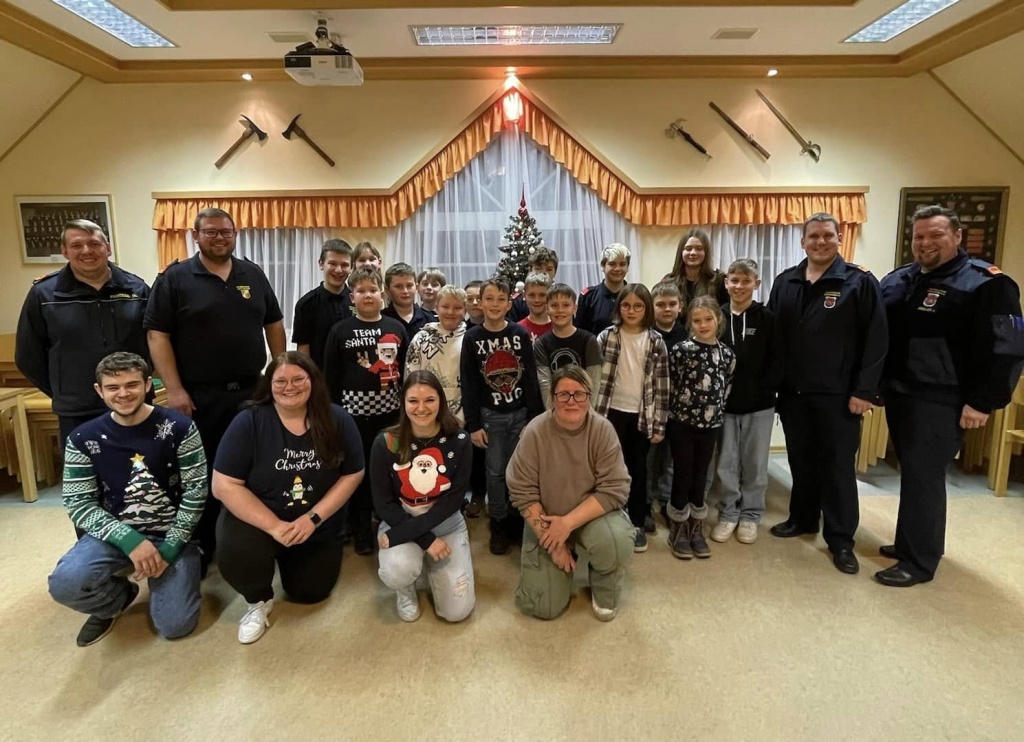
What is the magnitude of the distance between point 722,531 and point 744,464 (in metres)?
0.34

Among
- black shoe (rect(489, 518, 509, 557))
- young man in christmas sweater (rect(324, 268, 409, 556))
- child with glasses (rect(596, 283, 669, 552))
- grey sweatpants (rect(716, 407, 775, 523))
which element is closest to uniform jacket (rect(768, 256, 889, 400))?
grey sweatpants (rect(716, 407, 775, 523))

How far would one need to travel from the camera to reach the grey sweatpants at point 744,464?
2633mm

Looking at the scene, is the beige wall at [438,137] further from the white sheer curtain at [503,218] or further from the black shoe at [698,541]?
the black shoe at [698,541]

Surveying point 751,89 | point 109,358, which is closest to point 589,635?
point 109,358

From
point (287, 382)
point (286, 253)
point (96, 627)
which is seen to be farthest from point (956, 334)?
point (286, 253)

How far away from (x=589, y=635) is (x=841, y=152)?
152 inches

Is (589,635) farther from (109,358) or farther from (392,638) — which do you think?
(109,358)

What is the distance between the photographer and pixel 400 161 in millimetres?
4020

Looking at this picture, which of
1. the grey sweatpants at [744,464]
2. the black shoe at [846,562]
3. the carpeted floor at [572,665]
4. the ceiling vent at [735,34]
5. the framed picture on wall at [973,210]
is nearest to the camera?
the carpeted floor at [572,665]

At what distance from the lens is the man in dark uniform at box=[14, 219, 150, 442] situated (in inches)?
88.4

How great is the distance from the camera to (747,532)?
2.67m

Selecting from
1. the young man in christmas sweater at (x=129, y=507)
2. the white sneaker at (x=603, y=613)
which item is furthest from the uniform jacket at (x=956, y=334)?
the young man in christmas sweater at (x=129, y=507)

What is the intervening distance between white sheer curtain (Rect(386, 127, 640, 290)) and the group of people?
136 cm

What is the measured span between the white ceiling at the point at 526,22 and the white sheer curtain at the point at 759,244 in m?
1.14
